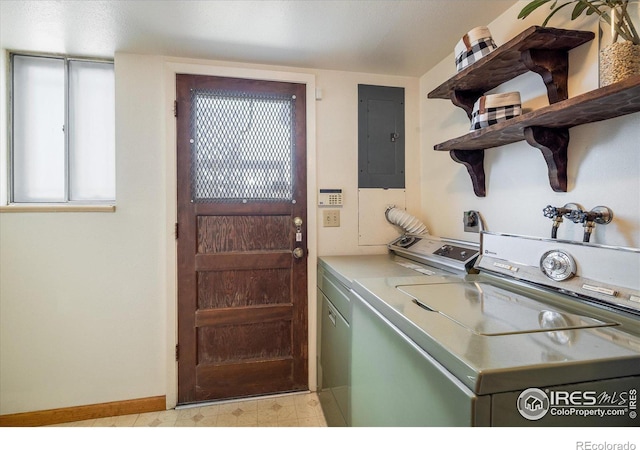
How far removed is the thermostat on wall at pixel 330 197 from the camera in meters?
2.18

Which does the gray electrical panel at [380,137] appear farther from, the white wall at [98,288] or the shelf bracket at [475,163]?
the white wall at [98,288]

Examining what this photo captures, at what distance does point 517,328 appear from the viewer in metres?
0.82

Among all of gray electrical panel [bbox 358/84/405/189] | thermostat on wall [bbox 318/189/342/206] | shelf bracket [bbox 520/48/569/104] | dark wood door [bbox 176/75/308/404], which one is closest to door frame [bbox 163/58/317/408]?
dark wood door [bbox 176/75/308/404]

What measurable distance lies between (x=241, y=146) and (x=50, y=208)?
3.76ft

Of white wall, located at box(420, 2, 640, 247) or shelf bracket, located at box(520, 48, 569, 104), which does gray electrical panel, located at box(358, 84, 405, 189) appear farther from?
shelf bracket, located at box(520, 48, 569, 104)

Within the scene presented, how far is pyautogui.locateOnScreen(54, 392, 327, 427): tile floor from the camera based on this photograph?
1860 millimetres

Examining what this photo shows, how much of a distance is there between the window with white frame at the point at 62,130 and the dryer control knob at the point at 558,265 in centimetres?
231

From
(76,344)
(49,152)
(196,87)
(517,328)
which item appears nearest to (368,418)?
(517,328)

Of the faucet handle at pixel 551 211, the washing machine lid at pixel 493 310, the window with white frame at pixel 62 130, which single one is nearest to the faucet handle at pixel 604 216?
the faucet handle at pixel 551 211

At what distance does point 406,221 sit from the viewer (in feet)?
7.13

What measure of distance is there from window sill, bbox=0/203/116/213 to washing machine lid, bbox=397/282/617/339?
177 centimetres

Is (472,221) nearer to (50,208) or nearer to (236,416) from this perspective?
(236,416)

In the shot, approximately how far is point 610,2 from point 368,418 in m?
1.56

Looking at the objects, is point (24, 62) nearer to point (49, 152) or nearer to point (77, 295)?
point (49, 152)
